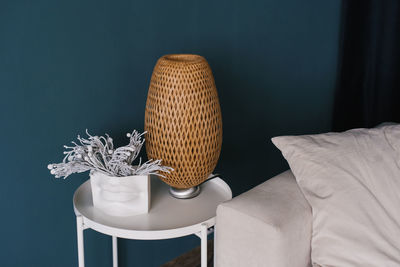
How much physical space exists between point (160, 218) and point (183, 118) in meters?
0.26

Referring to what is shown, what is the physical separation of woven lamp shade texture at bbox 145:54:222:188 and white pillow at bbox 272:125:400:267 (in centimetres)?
20

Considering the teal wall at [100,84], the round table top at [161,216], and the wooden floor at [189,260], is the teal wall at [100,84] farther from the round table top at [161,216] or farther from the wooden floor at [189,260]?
the round table top at [161,216]

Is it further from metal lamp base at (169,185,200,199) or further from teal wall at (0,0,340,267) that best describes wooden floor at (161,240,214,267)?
metal lamp base at (169,185,200,199)

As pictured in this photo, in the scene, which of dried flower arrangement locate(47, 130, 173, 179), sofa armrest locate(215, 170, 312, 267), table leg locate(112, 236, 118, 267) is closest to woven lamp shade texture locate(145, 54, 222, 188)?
dried flower arrangement locate(47, 130, 173, 179)

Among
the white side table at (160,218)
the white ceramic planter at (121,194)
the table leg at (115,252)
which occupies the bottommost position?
the table leg at (115,252)

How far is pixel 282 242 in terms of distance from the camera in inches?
40.9

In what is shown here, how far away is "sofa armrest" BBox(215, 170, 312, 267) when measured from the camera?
1.05 m

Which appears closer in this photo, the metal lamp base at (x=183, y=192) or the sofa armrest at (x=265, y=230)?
the sofa armrest at (x=265, y=230)

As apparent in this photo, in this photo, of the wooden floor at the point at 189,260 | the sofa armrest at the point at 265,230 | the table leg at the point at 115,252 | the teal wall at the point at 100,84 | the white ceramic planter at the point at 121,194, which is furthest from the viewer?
the wooden floor at the point at 189,260

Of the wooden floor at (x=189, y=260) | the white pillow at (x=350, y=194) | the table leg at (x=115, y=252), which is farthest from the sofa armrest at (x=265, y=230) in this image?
the wooden floor at (x=189, y=260)

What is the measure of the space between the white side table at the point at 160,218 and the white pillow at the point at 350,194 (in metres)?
0.26

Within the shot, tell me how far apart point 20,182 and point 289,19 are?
1.22 metres

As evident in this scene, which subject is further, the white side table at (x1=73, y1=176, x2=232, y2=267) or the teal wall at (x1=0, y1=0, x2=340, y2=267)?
the teal wall at (x1=0, y1=0, x2=340, y2=267)

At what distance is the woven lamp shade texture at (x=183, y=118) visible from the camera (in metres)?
1.18
